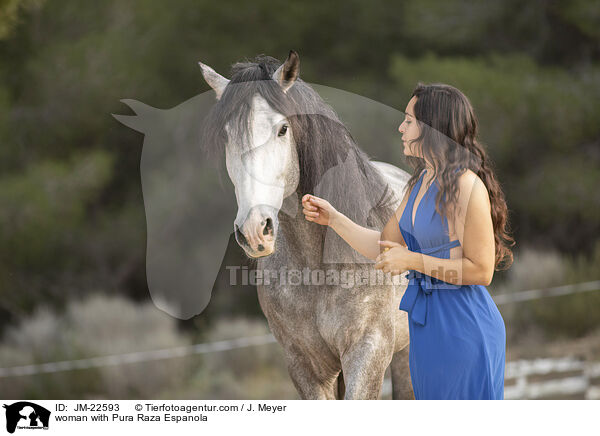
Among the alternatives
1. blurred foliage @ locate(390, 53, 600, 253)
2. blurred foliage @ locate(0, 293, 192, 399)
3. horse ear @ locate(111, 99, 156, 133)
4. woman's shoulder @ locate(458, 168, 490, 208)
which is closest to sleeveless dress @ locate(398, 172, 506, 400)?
woman's shoulder @ locate(458, 168, 490, 208)

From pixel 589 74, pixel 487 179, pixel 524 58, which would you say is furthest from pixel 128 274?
pixel 487 179

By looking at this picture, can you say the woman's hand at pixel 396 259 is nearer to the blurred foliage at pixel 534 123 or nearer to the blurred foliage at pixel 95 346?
the blurred foliage at pixel 95 346

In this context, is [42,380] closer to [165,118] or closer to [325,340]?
[165,118]

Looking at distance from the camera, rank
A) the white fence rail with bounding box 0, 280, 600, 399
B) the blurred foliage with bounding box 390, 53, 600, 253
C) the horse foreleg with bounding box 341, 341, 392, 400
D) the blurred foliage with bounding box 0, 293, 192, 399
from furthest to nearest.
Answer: the blurred foliage with bounding box 390, 53, 600, 253 → the blurred foliage with bounding box 0, 293, 192, 399 → the white fence rail with bounding box 0, 280, 600, 399 → the horse foreleg with bounding box 341, 341, 392, 400

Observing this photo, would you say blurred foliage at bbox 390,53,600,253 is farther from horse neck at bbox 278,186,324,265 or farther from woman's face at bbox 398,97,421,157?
woman's face at bbox 398,97,421,157

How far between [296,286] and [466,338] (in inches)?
28.2

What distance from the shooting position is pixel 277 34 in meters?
6.72

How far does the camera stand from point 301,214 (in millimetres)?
2238

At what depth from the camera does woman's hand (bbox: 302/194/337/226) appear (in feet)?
6.64

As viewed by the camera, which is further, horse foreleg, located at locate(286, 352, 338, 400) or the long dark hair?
horse foreleg, located at locate(286, 352, 338, 400)

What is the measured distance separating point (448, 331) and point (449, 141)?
1.82 feet
